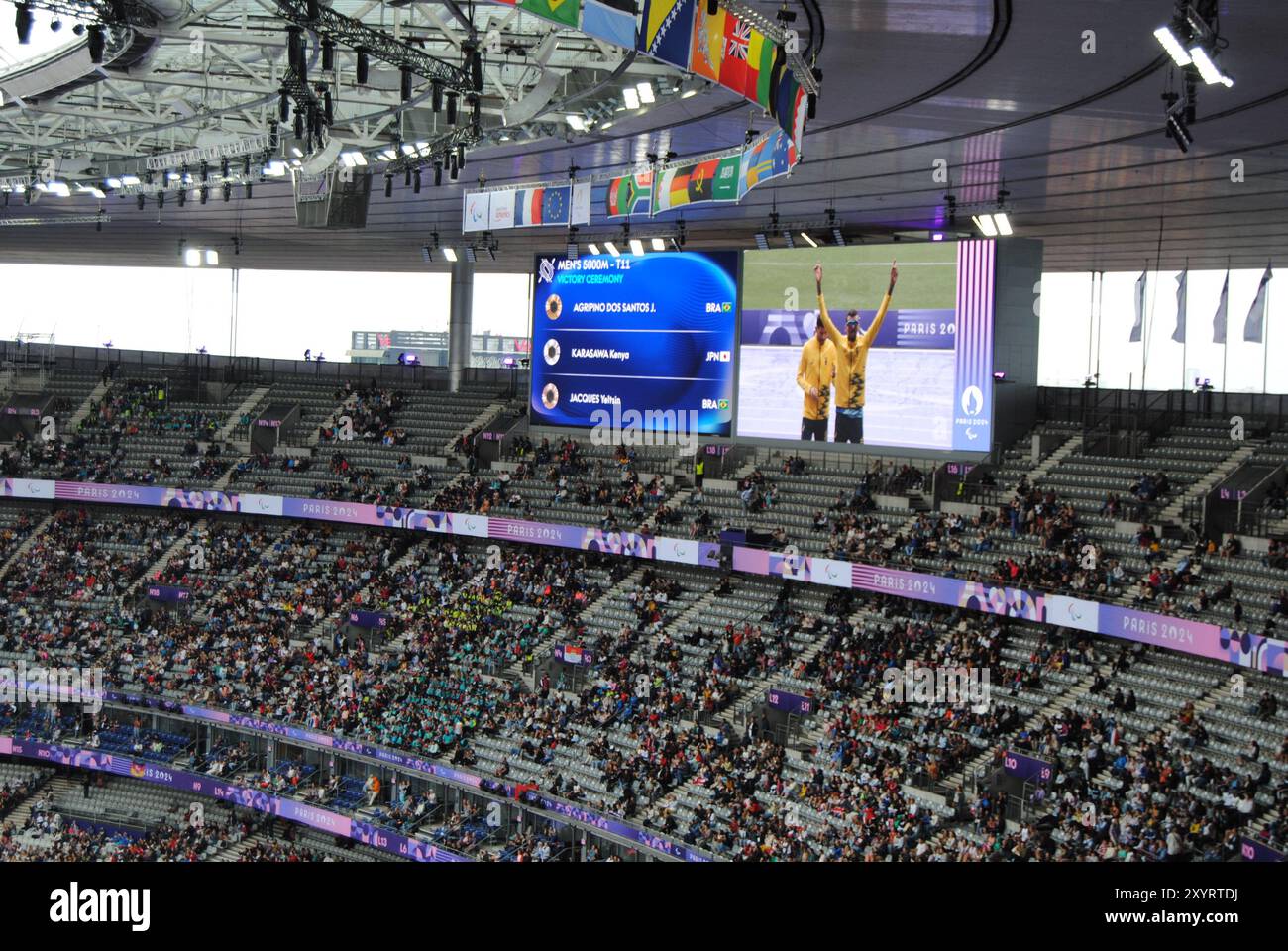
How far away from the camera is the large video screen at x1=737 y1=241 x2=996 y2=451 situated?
2462cm

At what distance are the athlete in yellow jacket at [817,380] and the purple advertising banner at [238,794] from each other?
10595mm

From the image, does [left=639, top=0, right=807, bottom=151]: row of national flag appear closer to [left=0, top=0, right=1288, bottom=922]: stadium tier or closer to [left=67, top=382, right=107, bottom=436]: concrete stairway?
[left=0, top=0, right=1288, bottom=922]: stadium tier

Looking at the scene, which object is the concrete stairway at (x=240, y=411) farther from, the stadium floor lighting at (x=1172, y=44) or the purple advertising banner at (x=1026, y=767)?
the stadium floor lighting at (x=1172, y=44)

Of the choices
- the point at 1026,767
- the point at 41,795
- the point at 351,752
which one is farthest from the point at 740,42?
the point at 41,795

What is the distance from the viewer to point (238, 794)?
29406mm

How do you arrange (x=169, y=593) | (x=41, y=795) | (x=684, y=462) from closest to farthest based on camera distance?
(x=41, y=795)
(x=684, y=462)
(x=169, y=593)
